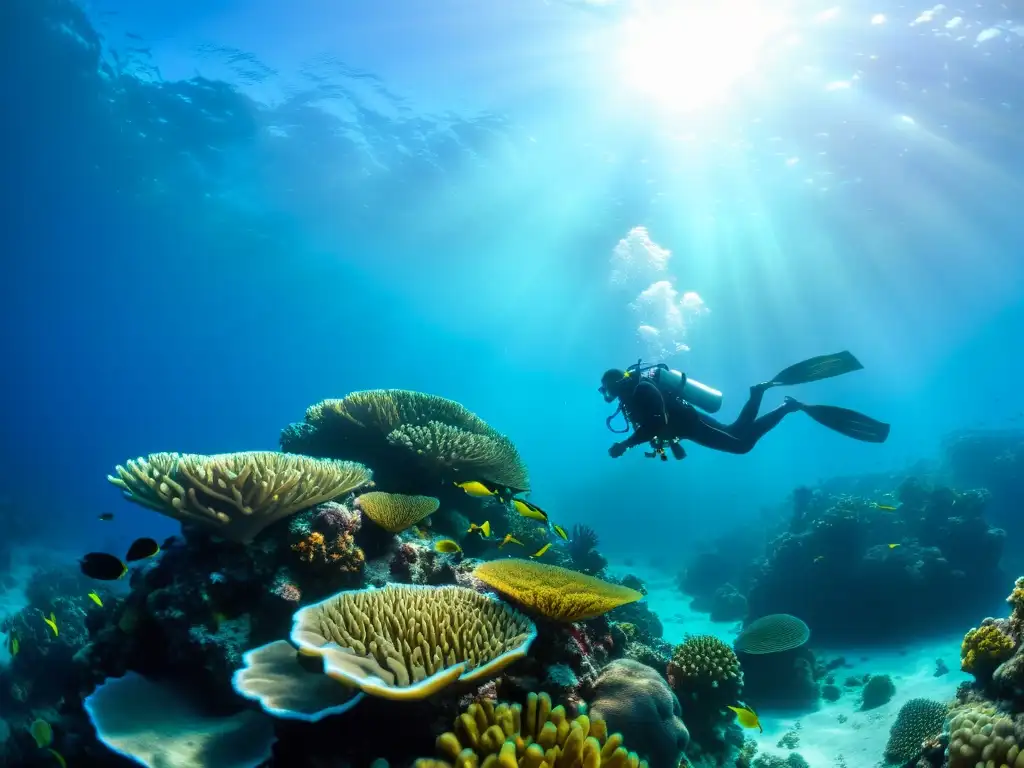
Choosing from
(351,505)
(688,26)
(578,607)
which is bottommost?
(578,607)

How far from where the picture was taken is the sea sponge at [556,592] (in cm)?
360

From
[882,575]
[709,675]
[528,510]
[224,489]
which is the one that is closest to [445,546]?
[528,510]

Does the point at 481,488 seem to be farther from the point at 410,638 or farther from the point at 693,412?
the point at 693,412

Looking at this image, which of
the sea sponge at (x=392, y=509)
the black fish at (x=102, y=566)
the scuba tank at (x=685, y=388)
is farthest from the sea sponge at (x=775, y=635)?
the black fish at (x=102, y=566)

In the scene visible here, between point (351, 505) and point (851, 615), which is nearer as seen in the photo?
point (351, 505)

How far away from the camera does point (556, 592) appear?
11.9 ft

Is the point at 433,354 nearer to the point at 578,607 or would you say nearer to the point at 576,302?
the point at 576,302

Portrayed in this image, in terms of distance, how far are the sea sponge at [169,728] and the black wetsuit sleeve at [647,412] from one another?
5.55 m

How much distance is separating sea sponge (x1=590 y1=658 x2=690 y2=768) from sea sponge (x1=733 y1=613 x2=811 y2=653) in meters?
5.29

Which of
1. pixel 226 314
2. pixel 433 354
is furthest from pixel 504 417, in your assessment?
pixel 226 314

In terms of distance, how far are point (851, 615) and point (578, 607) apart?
514 inches

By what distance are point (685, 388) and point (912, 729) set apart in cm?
553

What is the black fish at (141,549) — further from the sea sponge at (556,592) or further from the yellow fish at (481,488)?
the yellow fish at (481,488)

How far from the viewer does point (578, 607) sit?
3.61m
